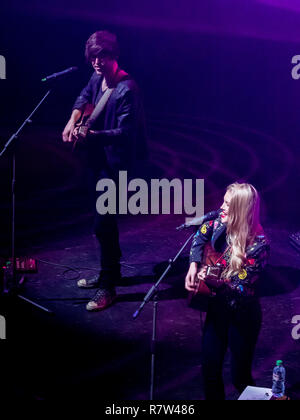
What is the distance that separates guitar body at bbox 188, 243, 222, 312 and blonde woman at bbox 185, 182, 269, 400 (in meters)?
0.06

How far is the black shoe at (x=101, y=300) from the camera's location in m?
5.23

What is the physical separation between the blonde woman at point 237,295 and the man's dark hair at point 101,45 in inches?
77.8

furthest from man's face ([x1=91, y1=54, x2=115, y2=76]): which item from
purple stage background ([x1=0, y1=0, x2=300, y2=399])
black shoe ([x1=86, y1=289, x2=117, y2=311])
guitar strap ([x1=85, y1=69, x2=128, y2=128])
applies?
purple stage background ([x1=0, y1=0, x2=300, y2=399])

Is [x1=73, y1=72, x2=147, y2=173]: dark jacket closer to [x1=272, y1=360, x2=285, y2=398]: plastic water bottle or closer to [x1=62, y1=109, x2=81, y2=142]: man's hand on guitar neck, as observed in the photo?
[x1=62, y1=109, x2=81, y2=142]: man's hand on guitar neck

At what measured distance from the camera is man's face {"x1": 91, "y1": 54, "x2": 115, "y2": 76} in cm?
495

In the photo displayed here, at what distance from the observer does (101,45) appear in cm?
487

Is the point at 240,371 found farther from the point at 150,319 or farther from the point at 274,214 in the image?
the point at 274,214

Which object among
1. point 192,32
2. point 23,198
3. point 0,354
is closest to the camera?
point 0,354

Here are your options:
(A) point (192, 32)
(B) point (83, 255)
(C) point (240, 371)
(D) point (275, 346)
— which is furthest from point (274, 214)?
(A) point (192, 32)

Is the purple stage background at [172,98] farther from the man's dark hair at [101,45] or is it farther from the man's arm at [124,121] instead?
the man's dark hair at [101,45]

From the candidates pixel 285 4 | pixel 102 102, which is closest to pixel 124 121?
pixel 102 102

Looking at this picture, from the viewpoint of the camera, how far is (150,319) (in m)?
5.13
